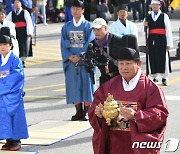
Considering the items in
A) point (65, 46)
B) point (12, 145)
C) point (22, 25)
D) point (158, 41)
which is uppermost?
point (65, 46)

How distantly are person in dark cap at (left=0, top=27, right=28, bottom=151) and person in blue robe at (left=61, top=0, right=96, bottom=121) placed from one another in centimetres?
208

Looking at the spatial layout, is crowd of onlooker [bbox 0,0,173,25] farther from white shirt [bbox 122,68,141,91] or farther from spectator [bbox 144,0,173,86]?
white shirt [bbox 122,68,141,91]

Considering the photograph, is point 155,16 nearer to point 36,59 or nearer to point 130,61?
point 36,59

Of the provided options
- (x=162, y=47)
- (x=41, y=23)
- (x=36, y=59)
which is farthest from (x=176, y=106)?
(x=41, y=23)

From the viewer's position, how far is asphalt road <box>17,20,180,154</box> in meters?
9.78

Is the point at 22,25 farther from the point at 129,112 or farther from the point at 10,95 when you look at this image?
the point at 129,112

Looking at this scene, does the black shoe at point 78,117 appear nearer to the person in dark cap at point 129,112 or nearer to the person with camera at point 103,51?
the person with camera at point 103,51

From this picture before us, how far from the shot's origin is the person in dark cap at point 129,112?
6.20 meters

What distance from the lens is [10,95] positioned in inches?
371

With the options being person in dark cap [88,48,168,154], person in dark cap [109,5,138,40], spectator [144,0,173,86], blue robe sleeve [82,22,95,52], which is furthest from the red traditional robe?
spectator [144,0,173,86]

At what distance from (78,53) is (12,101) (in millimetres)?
2332

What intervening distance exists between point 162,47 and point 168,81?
0.76m

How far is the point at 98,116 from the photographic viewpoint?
632 centimetres

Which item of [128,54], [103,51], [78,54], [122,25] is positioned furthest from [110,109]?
[122,25]
